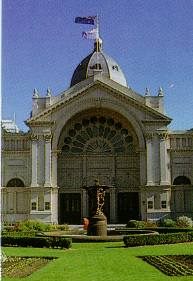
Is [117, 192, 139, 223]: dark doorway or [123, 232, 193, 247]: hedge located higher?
[117, 192, 139, 223]: dark doorway

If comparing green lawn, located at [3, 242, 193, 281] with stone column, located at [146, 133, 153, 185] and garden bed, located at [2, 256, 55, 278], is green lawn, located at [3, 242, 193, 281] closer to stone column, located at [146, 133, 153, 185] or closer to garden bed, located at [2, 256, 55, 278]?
garden bed, located at [2, 256, 55, 278]

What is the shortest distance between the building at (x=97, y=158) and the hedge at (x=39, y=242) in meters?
25.1

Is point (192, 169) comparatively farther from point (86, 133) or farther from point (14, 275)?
point (14, 275)

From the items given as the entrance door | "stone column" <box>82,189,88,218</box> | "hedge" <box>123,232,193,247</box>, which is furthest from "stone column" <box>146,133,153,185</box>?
"hedge" <box>123,232,193,247</box>

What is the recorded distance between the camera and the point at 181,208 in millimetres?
58750

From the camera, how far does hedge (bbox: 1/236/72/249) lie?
2936cm

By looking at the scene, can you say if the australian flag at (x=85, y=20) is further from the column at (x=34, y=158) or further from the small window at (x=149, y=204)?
the small window at (x=149, y=204)

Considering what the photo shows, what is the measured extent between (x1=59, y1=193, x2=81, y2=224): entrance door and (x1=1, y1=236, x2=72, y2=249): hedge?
2739cm

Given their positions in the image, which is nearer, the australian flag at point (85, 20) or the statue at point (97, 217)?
the statue at point (97, 217)

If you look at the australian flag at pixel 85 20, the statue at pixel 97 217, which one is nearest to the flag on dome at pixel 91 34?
the australian flag at pixel 85 20

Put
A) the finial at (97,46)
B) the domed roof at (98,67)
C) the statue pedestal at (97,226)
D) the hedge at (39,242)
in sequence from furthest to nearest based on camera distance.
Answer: the finial at (97,46) → the domed roof at (98,67) → the statue pedestal at (97,226) → the hedge at (39,242)

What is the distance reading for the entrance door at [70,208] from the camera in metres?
59.9

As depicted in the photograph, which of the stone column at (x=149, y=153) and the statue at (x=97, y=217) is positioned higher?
the stone column at (x=149, y=153)

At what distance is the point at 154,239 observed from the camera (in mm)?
31203
